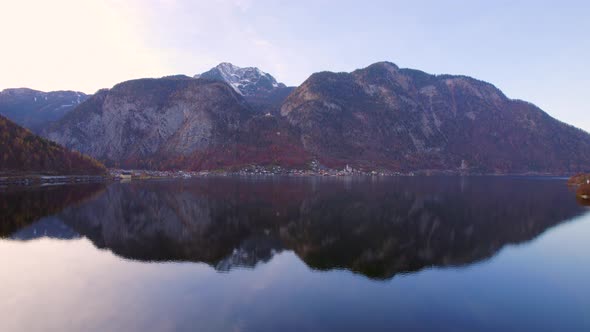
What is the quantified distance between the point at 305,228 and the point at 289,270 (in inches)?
766

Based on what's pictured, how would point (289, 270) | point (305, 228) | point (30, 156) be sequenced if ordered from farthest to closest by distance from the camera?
point (30, 156)
point (305, 228)
point (289, 270)

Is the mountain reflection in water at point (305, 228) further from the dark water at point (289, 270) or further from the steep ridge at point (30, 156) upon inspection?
the steep ridge at point (30, 156)

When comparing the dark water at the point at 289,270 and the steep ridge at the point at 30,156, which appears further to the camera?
the steep ridge at the point at 30,156

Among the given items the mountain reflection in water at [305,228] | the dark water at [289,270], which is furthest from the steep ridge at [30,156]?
the dark water at [289,270]

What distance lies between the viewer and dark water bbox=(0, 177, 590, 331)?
2420 centimetres

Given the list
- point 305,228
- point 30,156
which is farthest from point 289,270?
point 30,156

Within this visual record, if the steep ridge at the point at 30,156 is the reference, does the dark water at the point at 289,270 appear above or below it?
below

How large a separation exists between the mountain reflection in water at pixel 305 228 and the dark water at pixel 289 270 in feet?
0.95

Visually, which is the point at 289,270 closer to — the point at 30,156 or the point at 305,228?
the point at 305,228

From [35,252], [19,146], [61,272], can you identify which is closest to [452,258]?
[61,272]

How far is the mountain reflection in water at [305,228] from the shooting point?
40.4 meters

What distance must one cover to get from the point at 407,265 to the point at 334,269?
815cm

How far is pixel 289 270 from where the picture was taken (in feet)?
117

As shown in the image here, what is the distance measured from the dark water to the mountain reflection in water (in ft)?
0.95
